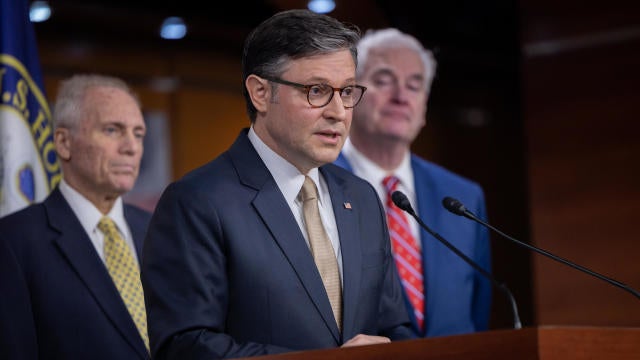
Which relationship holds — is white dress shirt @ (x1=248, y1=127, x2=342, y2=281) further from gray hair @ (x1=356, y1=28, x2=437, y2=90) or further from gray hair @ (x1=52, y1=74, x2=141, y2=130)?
gray hair @ (x1=356, y1=28, x2=437, y2=90)

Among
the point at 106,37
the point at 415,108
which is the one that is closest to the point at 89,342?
the point at 415,108

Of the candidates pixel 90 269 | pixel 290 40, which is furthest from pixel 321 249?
pixel 90 269

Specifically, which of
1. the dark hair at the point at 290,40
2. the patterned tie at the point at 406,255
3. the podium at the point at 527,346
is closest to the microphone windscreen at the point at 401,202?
the dark hair at the point at 290,40

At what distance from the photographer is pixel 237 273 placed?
2.02 m

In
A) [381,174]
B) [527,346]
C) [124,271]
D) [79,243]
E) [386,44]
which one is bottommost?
[527,346]

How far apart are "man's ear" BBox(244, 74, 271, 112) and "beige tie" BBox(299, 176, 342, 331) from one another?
0.21 m

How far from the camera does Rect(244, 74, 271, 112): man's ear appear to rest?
7.02 feet

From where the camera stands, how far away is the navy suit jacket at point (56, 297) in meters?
2.70

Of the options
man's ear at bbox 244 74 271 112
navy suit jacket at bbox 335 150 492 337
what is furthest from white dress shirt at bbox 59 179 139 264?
man's ear at bbox 244 74 271 112

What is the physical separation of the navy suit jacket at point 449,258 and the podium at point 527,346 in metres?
1.25

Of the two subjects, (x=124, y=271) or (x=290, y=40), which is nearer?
(x=290, y=40)

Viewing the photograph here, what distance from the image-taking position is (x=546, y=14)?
18.4 ft

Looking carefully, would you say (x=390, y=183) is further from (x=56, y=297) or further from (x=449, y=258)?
(x=56, y=297)

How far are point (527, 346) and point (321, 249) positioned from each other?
1.76ft
